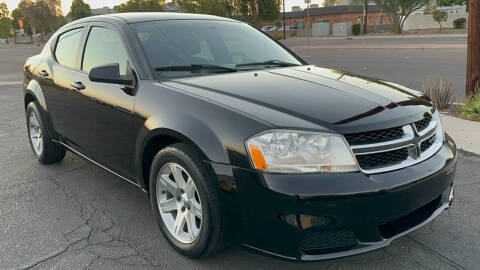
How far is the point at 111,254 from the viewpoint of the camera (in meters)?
2.97

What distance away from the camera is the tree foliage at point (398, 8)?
4712cm

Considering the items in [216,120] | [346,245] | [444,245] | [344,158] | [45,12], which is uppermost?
[45,12]

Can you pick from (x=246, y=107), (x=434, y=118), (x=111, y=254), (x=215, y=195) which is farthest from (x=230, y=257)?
(x=434, y=118)

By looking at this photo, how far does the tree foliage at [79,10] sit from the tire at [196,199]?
8617 cm

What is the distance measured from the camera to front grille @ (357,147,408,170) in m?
2.35

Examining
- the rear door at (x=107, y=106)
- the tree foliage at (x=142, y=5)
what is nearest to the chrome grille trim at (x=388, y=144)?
the rear door at (x=107, y=106)

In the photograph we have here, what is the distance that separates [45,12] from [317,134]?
86.4 meters

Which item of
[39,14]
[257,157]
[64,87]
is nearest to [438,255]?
[257,157]

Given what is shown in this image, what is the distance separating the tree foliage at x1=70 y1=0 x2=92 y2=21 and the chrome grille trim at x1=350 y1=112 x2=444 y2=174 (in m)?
86.8

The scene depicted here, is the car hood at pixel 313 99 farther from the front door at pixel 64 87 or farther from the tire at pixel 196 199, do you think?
the front door at pixel 64 87

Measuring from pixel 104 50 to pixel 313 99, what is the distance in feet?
6.59

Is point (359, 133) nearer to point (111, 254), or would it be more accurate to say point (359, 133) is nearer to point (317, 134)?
point (317, 134)

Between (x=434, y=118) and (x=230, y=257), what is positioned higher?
(x=434, y=118)

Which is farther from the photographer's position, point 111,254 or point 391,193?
point 111,254
